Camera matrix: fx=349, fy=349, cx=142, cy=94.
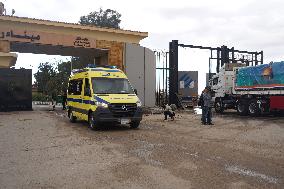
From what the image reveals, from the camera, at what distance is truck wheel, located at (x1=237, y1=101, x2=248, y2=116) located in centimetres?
2247

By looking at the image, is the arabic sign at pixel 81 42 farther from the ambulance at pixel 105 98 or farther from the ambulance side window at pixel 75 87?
the ambulance at pixel 105 98

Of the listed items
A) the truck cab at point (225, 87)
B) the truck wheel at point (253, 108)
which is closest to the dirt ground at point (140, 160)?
the truck wheel at point (253, 108)

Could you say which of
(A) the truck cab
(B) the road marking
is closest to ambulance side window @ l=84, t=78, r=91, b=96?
(B) the road marking

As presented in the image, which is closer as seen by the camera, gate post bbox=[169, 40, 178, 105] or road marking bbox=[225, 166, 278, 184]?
road marking bbox=[225, 166, 278, 184]

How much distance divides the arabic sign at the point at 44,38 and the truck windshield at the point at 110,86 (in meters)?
10.9

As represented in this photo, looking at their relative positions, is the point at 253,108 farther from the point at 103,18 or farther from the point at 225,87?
the point at 103,18

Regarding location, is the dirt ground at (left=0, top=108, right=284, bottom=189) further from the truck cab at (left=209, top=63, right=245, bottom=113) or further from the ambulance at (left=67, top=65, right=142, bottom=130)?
the truck cab at (left=209, top=63, right=245, bottom=113)

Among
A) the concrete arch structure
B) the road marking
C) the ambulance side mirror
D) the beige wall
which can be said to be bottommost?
the road marking

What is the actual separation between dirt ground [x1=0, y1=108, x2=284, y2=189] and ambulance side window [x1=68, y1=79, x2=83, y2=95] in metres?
3.06

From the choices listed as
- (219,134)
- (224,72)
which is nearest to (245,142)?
(219,134)

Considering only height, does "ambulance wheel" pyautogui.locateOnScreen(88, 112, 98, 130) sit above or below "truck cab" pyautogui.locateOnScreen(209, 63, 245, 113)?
below

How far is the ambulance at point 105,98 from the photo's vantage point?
12.6 metres

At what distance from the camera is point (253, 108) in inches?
857

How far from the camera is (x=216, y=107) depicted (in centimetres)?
2556
